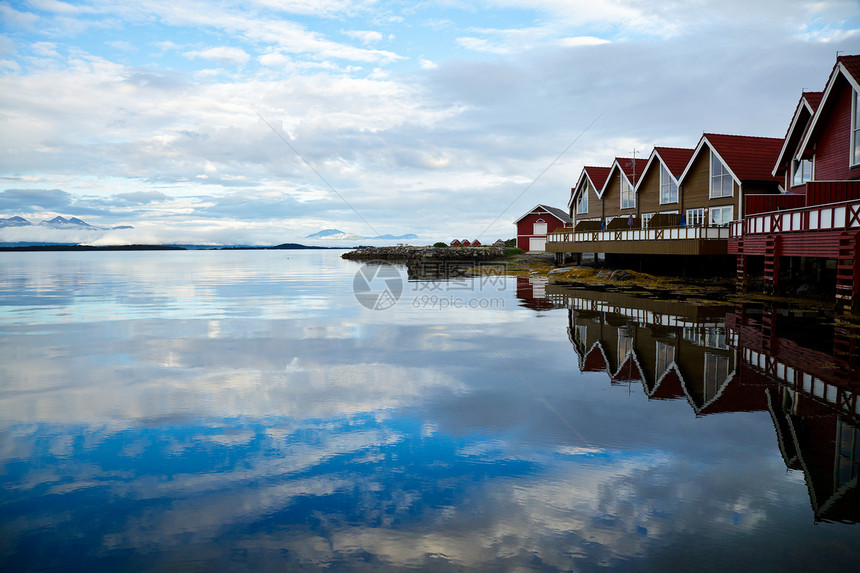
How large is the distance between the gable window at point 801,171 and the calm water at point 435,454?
1813cm

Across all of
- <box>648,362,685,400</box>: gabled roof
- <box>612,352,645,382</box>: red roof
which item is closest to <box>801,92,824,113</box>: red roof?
<box>612,352,645,382</box>: red roof

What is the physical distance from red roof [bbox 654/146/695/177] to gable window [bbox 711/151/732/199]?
13.4 ft

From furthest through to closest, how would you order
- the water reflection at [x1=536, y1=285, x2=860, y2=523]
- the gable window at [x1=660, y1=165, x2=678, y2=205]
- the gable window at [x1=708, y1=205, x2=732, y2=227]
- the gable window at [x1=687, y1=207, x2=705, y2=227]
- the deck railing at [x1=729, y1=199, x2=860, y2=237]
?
the gable window at [x1=660, y1=165, x2=678, y2=205], the gable window at [x1=687, y1=207, x2=705, y2=227], the gable window at [x1=708, y1=205, x2=732, y2=227], the deck railing at [x1=729, y1=199, x2=860, y2=237], the water reflection at [x1=536, y1=285, x2=860, y2=523]

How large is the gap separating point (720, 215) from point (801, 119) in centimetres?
846

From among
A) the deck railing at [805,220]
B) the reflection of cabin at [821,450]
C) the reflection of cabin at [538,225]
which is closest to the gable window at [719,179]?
the deck railing at [805,220]

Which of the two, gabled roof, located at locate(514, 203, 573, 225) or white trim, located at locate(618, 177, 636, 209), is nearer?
white trim, located at locate(618, 177, 636, 209)

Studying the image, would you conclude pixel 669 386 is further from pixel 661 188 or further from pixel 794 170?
pixel 661 188

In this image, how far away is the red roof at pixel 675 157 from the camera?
4125 cm

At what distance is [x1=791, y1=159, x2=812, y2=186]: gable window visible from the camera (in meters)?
29.8

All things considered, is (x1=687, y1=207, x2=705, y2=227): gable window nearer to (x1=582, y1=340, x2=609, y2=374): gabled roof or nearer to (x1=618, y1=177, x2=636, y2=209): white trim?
(x1=618, y1=177, x2=636, y2=209): white trim

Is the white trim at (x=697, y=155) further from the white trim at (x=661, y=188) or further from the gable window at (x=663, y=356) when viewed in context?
the gable window at (x=663, y=356)

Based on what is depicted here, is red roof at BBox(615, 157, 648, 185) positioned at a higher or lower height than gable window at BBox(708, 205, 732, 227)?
higher

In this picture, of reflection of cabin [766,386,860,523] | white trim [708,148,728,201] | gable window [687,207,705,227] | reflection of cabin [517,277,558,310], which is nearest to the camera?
reflection of cabin [766,386,860,523]

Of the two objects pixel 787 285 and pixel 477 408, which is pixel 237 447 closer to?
pixel 477 408
